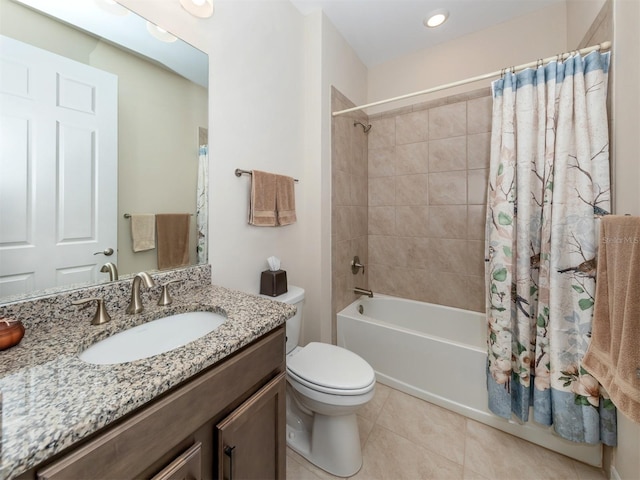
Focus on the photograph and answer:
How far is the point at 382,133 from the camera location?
241cm

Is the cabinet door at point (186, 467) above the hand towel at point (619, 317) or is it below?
below

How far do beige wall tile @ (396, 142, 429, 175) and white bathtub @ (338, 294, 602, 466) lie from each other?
45.3 inches

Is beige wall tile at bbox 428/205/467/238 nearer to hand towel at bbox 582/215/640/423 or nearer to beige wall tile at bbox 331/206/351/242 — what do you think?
beige wall tile at bbox 331/206/351/242

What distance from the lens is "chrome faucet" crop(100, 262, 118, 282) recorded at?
37.1 inches

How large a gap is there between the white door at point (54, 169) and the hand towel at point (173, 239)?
166mm

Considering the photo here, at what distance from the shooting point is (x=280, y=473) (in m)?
0.92

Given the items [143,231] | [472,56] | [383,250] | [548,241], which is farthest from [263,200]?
[472,56]

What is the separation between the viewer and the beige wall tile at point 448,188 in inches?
81.8

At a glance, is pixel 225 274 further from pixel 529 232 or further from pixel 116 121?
pixel 529 232

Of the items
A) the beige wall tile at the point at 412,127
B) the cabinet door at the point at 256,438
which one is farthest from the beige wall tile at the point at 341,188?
the cabinet door at the point at 256,438

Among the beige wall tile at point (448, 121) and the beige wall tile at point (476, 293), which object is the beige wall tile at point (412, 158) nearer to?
the beige wall tile at point (448, 121)

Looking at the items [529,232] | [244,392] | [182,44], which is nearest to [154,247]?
[244,392]

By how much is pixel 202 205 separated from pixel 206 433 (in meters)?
0.91

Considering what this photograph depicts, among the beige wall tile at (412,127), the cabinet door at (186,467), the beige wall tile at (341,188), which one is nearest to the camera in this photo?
the cabinet door at (186,467)
